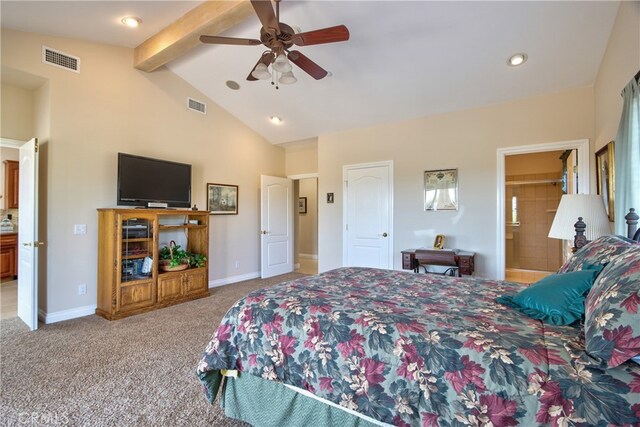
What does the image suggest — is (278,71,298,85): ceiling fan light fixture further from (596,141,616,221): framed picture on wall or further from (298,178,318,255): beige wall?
(298,178,318,255): beige wall

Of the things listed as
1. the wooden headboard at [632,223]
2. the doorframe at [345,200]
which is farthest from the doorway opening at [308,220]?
the wooden headboard at [632,223]

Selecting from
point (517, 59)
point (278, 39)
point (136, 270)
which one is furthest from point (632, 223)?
point (136, 270)

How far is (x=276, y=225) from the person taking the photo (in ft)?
20.2

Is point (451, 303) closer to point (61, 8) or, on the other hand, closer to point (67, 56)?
point (61, 8)

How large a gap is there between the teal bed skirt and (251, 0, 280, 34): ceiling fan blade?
7.95 ft

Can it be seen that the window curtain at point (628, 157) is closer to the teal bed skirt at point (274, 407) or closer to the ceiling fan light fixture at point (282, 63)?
the teal bed skirt at point (274, 407)

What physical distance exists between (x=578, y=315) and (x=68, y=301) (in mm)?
4742

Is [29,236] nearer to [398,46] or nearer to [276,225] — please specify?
[276,225]

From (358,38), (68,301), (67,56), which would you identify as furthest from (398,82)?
(68,301)

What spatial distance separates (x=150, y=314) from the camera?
3.77 meters

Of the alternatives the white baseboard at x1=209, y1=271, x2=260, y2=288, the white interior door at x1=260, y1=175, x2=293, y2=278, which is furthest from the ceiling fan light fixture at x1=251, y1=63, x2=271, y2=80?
the white baseboard at x1=209, y1=271, x2=260, y2=288

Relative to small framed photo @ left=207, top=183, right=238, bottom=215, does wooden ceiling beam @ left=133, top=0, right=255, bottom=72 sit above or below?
above

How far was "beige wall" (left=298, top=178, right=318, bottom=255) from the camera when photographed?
886 cm

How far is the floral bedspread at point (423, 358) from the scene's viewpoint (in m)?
0.99
